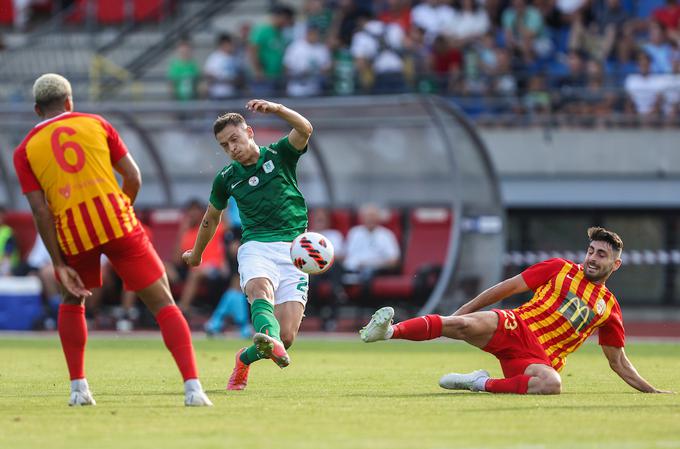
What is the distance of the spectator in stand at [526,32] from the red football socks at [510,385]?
551 inches

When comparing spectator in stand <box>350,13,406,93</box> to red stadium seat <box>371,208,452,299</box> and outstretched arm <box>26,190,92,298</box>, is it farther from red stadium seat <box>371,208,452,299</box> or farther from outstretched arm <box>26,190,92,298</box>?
outstretched arm <box>26,190,92,298</box>

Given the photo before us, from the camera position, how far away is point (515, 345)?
9.79 meters

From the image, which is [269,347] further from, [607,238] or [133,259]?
[607,238]

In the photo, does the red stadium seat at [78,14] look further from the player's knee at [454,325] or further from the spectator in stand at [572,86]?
the player's knee at [454,325]

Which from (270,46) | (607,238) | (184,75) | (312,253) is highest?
(607,238)

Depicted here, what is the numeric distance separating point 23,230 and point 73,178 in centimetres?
1399

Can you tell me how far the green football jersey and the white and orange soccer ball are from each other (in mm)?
379

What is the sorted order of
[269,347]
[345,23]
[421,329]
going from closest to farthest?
[269,347]
[421,329]
[345,23]

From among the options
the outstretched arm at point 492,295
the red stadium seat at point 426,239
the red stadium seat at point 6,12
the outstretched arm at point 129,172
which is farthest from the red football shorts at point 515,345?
the red stadium seat at point 6,12

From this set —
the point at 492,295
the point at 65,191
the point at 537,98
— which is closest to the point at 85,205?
the point at 65,191

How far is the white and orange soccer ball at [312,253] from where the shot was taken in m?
10.0

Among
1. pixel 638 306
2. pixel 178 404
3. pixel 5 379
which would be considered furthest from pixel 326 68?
pixel 178 404

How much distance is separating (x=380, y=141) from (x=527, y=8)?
4.35m

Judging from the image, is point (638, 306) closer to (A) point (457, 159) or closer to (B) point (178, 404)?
(A) point (457, 159)
